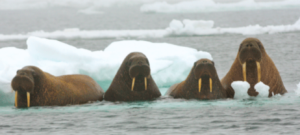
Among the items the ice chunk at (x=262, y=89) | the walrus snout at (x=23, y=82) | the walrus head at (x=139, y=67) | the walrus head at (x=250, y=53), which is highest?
the walrus head at (x=250, y=53)

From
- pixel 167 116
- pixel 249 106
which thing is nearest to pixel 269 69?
pixel 249 106

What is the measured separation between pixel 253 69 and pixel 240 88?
577 mm

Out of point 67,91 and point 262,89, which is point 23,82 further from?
point 262,89

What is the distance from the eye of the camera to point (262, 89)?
11.5m

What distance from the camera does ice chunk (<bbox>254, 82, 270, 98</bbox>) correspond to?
449 inches

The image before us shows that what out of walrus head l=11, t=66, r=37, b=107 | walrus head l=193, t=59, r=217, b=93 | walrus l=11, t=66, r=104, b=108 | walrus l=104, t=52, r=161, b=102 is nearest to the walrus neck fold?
walrus head l=193, t=59, r=217, b=93

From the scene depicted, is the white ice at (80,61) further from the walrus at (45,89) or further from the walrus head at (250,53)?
the walrus head at (250,53)

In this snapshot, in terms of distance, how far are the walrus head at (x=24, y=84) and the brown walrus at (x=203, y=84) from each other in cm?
383

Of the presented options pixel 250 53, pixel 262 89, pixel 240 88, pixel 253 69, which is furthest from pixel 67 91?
pixel 262 89

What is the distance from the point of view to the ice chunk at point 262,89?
11.4m

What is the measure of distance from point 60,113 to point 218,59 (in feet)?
48.3

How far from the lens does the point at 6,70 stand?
12867 millimetres

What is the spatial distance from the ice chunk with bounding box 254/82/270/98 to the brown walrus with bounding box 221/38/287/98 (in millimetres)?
136

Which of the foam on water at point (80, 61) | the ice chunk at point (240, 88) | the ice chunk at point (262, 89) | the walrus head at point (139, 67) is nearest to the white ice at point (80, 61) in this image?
the foam on water at point (80, 61)
